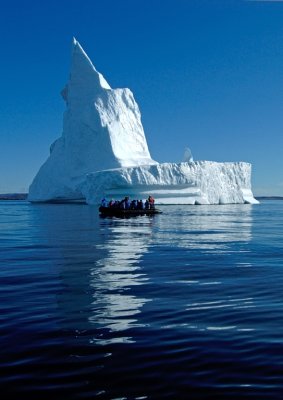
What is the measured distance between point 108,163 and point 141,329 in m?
59.1

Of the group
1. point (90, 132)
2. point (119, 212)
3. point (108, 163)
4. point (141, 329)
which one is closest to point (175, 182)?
point (108, 163)

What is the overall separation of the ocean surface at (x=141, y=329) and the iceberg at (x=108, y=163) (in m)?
48.2

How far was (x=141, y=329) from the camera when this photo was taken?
553 centimetres

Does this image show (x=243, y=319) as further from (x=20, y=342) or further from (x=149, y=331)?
(x=20, y=342)

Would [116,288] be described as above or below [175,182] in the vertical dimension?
below

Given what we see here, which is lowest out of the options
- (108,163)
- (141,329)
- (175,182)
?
(141,329)

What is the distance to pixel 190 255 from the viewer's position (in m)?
12.6

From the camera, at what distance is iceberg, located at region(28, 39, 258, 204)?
2343 inches

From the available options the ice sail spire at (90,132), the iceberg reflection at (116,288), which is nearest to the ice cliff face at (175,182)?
the ice sail spire at (90,132)

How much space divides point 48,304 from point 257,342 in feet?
9.79

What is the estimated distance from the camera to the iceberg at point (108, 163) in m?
59.5

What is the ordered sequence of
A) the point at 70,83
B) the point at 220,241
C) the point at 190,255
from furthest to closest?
the point at 70,83
the point at 220,241
the point at 190,255

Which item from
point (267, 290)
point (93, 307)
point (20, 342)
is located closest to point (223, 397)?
point (20, 342)

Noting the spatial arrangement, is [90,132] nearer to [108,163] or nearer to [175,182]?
[108,163]
